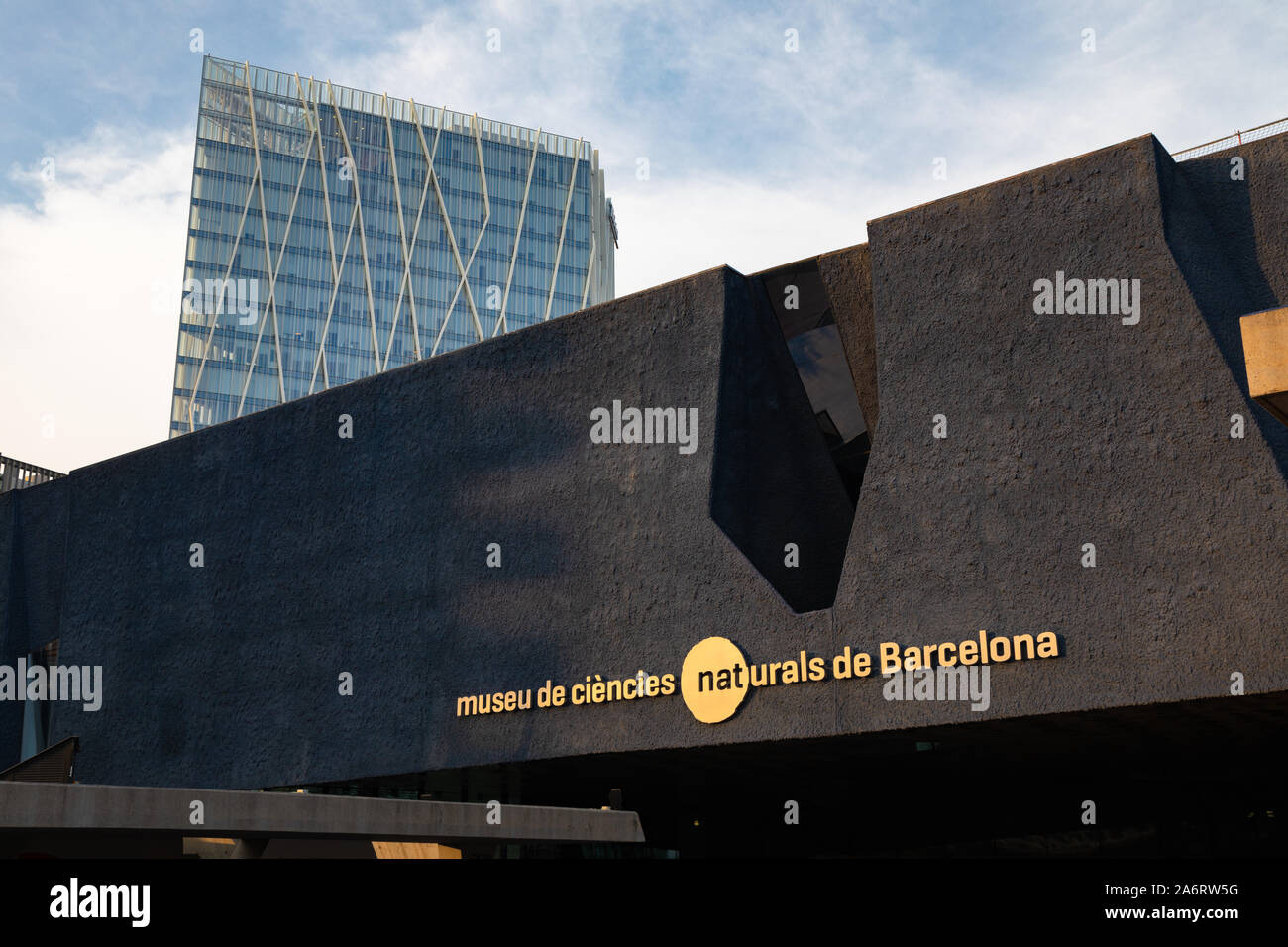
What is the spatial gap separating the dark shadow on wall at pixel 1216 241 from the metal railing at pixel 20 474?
81.3 ft

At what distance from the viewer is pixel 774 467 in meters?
18.2

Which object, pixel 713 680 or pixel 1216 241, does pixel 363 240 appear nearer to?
pixel 713 680

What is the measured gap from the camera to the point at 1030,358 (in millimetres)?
15172

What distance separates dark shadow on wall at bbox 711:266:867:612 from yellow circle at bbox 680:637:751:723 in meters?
1.24

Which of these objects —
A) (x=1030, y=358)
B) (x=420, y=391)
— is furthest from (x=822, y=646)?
(x=420, y=391)

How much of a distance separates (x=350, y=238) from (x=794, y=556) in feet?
293
